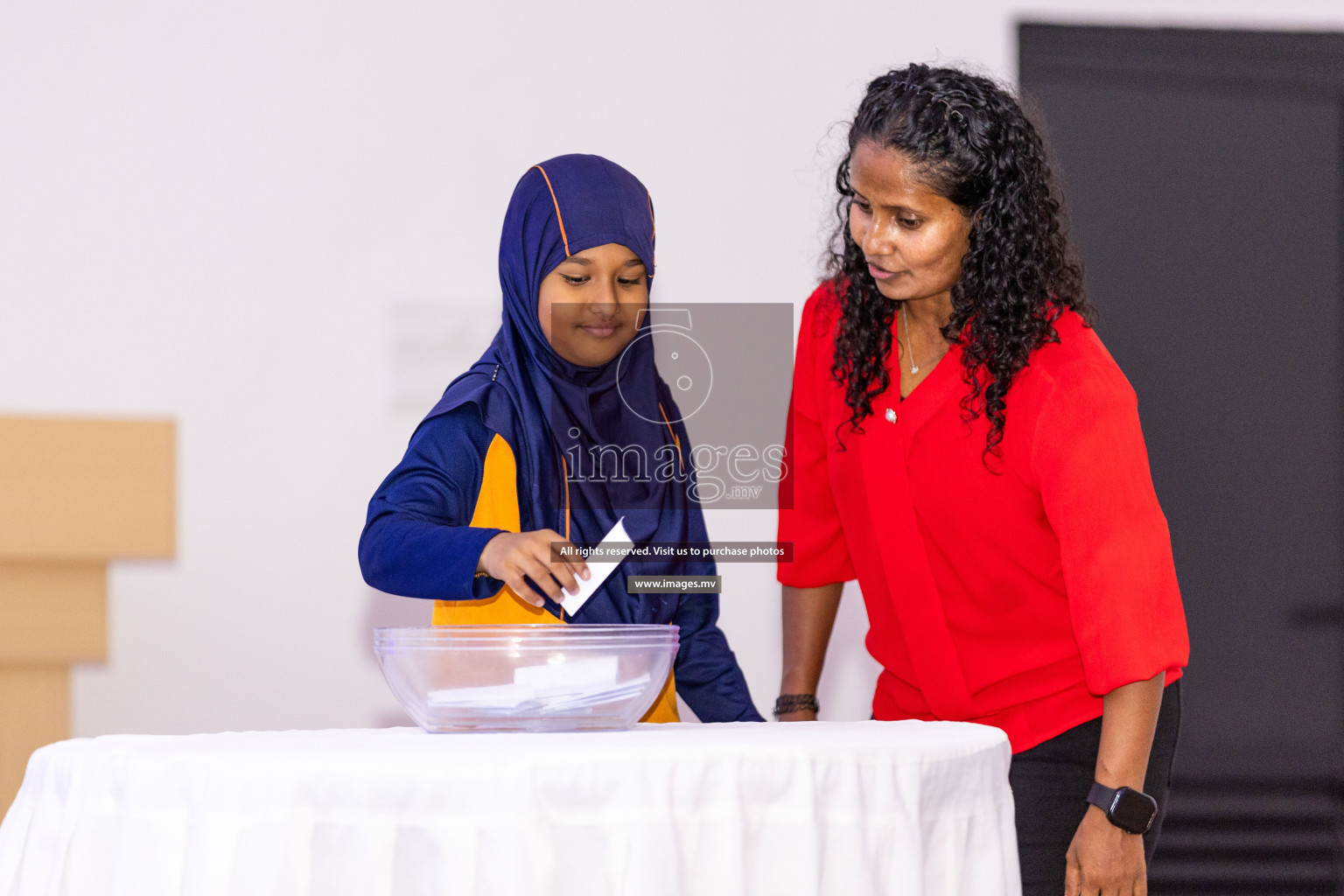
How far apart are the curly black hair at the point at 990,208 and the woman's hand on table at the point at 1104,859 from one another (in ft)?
1.35

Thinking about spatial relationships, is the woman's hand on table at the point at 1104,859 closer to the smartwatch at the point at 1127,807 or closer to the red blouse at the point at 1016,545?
the smartwatch at the point at 1127,807

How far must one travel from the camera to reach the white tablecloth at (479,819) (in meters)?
0.99

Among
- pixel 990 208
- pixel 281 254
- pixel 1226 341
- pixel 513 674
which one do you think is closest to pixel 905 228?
pixel 990 208

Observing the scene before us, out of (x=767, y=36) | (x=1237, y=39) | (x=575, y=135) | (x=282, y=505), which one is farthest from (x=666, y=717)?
(x=1237, y=39)

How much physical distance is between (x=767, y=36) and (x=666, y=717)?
1.99 meters

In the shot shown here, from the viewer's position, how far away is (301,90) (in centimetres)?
289

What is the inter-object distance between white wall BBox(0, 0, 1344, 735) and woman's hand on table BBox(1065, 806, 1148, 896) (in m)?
1.62

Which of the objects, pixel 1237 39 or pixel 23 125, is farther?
pixel 1237 39

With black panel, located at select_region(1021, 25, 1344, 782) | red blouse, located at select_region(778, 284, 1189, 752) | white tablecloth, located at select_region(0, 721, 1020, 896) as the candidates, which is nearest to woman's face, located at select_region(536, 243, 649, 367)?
red blouse, located at select_region(778, 284, 1189, 752)

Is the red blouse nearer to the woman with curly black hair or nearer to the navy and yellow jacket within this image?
the woman with curly black hair

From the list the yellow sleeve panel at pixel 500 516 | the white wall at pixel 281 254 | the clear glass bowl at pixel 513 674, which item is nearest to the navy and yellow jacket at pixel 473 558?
the yellow sleeve panel at pixel 500 516

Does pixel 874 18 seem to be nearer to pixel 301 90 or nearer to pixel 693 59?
pixel 693 59

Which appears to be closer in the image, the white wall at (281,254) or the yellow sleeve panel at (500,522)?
→ the yellow sleeve panel at (500,522)

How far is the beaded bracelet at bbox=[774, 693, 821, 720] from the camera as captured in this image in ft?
5.48
